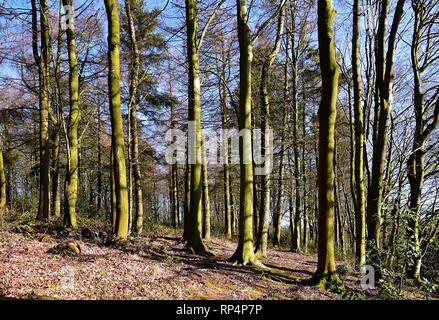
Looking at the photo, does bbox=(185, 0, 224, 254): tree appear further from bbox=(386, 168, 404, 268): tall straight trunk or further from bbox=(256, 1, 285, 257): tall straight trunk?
bbox=(386, 168, 404, 268): tall straight trunk

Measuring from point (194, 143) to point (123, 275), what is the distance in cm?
496

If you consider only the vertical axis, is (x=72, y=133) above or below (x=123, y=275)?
above

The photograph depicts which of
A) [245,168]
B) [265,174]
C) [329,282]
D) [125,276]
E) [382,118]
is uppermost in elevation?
[382,118]

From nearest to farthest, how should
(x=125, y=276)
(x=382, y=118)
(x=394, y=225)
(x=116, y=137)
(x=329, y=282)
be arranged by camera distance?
(x=125, y=276) < (x=329, y=282) < (x=382, y=118) < (x=394, y=225) < (x=116, y=137)

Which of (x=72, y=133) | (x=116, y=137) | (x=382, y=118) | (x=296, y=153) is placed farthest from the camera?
(x=296, y=153)

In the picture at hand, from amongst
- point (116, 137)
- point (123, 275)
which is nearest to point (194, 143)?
point (116, 137)

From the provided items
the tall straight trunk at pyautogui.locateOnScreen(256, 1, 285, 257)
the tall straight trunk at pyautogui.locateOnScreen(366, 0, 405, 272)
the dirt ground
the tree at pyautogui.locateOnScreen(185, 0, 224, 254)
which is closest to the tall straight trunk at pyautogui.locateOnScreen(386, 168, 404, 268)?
the tall straight trunk at pyautogui.locateOnScreen(366, 0, 405, 272)

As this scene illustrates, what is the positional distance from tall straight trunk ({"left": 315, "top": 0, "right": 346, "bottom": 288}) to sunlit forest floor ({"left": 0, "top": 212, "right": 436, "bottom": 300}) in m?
0.73

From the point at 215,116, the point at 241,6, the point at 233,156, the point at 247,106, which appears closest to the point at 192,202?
the point at 247,106

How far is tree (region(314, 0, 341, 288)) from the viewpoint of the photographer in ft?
22.3

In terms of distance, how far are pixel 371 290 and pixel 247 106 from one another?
522 centimetres

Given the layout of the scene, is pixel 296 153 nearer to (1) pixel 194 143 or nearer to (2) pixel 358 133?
(2) pixel 358 133

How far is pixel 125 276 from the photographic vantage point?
6.20 metres

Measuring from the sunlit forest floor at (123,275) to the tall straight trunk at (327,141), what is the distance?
73 centimetres
